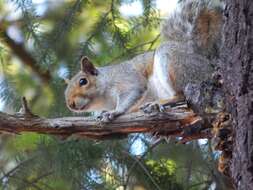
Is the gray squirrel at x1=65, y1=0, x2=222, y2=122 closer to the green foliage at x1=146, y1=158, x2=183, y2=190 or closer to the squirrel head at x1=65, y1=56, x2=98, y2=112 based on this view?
the squirrel head at x1=65, y1=56, x2=98, y2=112

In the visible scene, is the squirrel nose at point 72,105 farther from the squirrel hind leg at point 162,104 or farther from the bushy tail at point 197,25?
the bushy tail at point 197,25

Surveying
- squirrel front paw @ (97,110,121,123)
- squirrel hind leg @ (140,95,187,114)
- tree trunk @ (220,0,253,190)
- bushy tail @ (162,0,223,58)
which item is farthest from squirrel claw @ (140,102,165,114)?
tree trunk @ (220,0,253,190)

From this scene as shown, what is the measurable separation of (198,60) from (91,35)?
0.41 m

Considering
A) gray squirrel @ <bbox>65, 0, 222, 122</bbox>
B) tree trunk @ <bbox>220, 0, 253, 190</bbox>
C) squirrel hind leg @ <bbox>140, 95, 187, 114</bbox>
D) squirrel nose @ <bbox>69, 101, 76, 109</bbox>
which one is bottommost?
tree trunk @ <bbox>220, 0, 253, 190</bbox>

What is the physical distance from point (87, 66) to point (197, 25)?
488mm

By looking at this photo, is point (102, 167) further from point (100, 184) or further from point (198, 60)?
point (198, 60)

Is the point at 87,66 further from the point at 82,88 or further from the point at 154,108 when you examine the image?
the point at 154,108

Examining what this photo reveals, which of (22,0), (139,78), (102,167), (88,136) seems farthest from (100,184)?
(22,0)

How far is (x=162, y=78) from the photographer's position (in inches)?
87.7

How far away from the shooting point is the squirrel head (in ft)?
7.59

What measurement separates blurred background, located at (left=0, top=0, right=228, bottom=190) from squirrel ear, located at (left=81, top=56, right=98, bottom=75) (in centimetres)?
3

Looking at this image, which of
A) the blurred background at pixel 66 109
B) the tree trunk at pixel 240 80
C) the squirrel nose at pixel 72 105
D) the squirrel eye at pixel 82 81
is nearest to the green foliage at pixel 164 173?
the blurred background at pixel 66 109

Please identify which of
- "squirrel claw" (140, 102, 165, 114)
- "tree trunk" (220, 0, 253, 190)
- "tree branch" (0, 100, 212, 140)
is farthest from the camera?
"squirrel claw" (140, 102, 165, 114)

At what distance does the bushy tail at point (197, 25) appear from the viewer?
210cm
